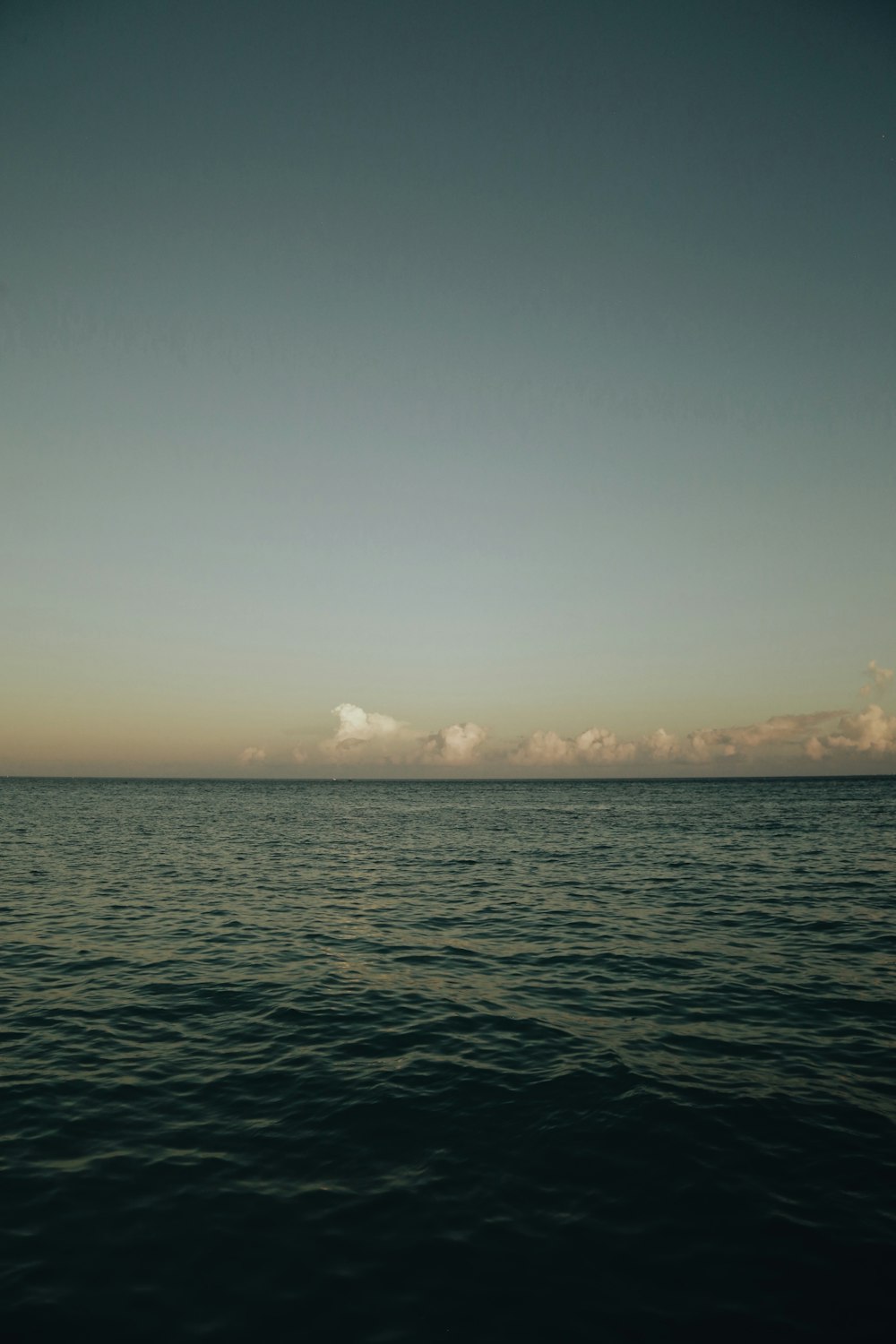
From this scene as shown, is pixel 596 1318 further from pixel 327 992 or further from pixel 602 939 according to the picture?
pixel 602 939

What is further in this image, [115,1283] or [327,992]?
[327,992]

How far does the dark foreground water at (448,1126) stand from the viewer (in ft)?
27.0

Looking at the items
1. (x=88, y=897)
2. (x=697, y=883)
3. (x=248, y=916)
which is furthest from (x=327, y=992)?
(x=697, y=883)

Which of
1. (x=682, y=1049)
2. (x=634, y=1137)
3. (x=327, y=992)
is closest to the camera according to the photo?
(x=634, y=1137)

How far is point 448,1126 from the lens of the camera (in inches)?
471

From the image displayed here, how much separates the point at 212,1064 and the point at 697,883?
2820 cm

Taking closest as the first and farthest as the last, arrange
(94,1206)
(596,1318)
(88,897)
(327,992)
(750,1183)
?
(596,1318) → (94,1206) → (750,1183) → (327,992) → (88,897)

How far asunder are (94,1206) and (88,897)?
83.4ft

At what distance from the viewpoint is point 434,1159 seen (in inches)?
431

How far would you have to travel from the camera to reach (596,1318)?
7.96 meters

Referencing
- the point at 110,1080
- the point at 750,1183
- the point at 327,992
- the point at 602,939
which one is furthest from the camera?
the point at 602,939

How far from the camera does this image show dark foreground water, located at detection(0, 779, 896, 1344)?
8234 millimetres

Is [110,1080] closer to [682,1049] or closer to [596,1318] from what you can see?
[596,1318]

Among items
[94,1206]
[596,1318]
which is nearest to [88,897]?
[94,1206]
